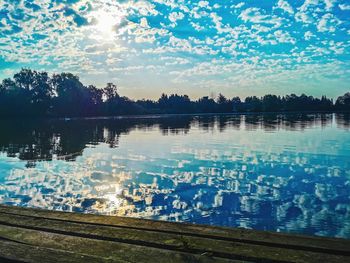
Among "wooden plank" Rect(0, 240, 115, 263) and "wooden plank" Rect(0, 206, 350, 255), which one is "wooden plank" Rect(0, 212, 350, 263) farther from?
"wooden plank" Rect(0, 240, 115, 263)

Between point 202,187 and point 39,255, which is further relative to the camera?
point 202,187

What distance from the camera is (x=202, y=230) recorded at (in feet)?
11.0

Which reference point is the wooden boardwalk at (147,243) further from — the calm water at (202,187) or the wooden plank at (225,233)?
the calm water at (202,187)

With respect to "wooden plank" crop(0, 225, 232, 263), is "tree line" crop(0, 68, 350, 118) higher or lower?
higher

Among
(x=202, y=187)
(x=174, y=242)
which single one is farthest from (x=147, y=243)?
(x=202, y=187)

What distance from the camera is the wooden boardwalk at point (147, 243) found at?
8.81 ft

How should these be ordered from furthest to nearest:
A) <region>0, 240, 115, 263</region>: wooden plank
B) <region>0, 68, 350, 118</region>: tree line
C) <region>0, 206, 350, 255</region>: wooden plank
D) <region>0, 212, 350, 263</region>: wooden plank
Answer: <region>0, 68, 350, 118</region>: tree line, <region>0, 206, 350, 255</region>: wooden plank, <region>0, 212, 350, 263</region>: wooden plank, <region>0, 240, 115, 263</region>: wooden plank

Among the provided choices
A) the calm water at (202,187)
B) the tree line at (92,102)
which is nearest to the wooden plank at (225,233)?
the calm water at (202,187)

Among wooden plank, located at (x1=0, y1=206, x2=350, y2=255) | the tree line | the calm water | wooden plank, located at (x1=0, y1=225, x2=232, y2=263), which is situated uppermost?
the tree line

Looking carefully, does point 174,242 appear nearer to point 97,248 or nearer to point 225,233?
point 225,233

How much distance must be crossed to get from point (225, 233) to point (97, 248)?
135cm

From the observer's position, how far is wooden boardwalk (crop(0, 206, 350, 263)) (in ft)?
8.81

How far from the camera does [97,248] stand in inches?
113

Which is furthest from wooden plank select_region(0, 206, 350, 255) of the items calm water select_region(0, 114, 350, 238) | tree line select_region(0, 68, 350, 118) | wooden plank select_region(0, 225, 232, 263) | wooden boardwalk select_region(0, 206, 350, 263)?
tree line select_region(0, 68, 350, 118)
